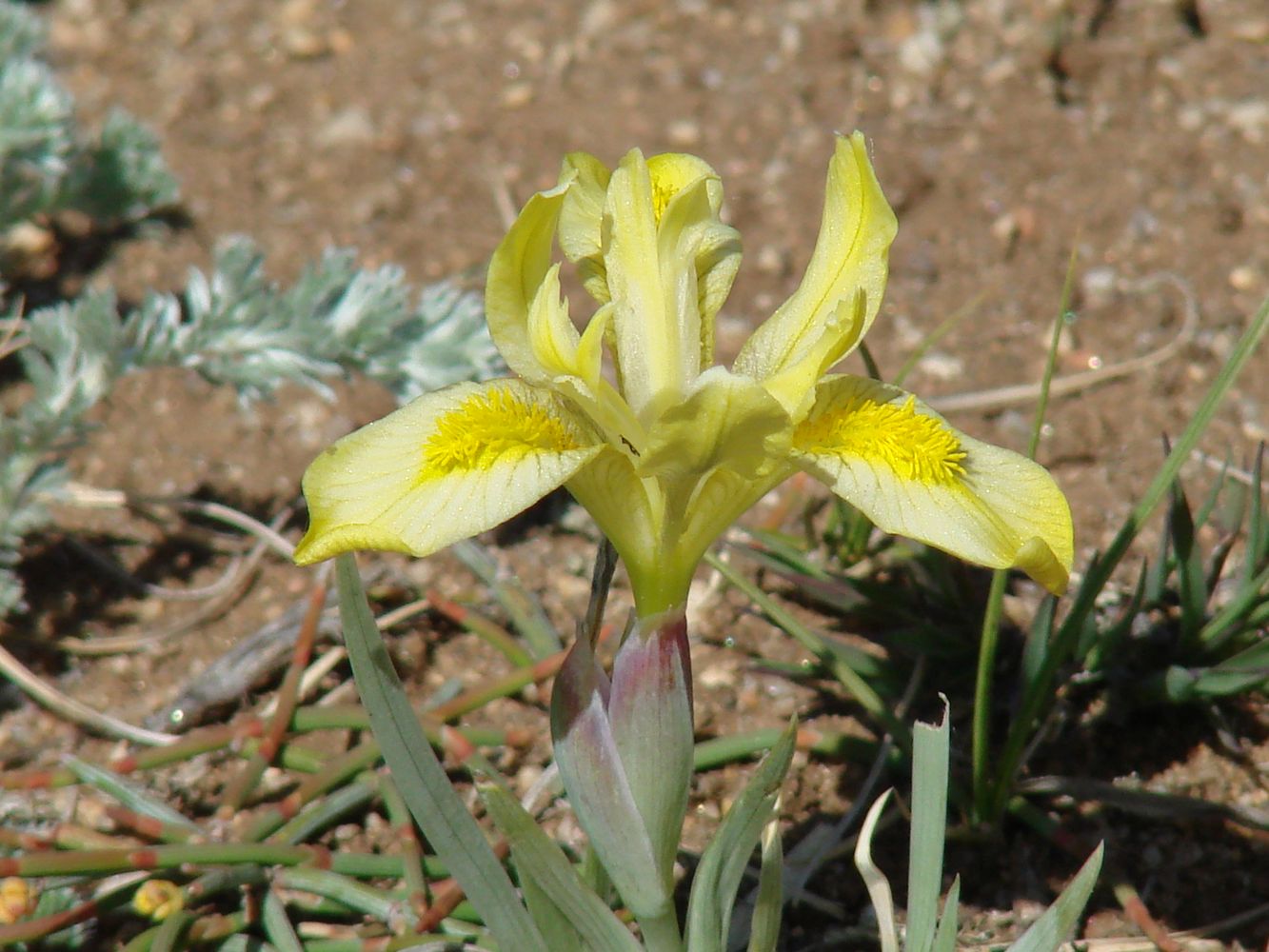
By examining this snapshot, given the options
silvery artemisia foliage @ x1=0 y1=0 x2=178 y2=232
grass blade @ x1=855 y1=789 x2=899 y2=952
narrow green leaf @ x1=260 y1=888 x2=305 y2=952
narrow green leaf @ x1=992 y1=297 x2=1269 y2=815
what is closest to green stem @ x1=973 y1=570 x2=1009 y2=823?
narrow green leaf @ x1=992 y1=297 x2=1269 y2=815

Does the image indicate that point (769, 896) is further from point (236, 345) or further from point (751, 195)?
point (751, 195)

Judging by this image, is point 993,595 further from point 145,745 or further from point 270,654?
point 145,745

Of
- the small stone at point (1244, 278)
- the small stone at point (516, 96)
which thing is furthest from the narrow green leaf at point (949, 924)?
the small stone at point (516, 96)

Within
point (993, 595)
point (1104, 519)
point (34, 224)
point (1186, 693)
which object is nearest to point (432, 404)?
point (993, 595)

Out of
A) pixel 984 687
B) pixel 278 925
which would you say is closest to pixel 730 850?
pixel 984 687

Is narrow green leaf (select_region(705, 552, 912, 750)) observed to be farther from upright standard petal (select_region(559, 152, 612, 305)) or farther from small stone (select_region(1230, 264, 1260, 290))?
small stone (select_region(1230, 264, 1260, 290))
